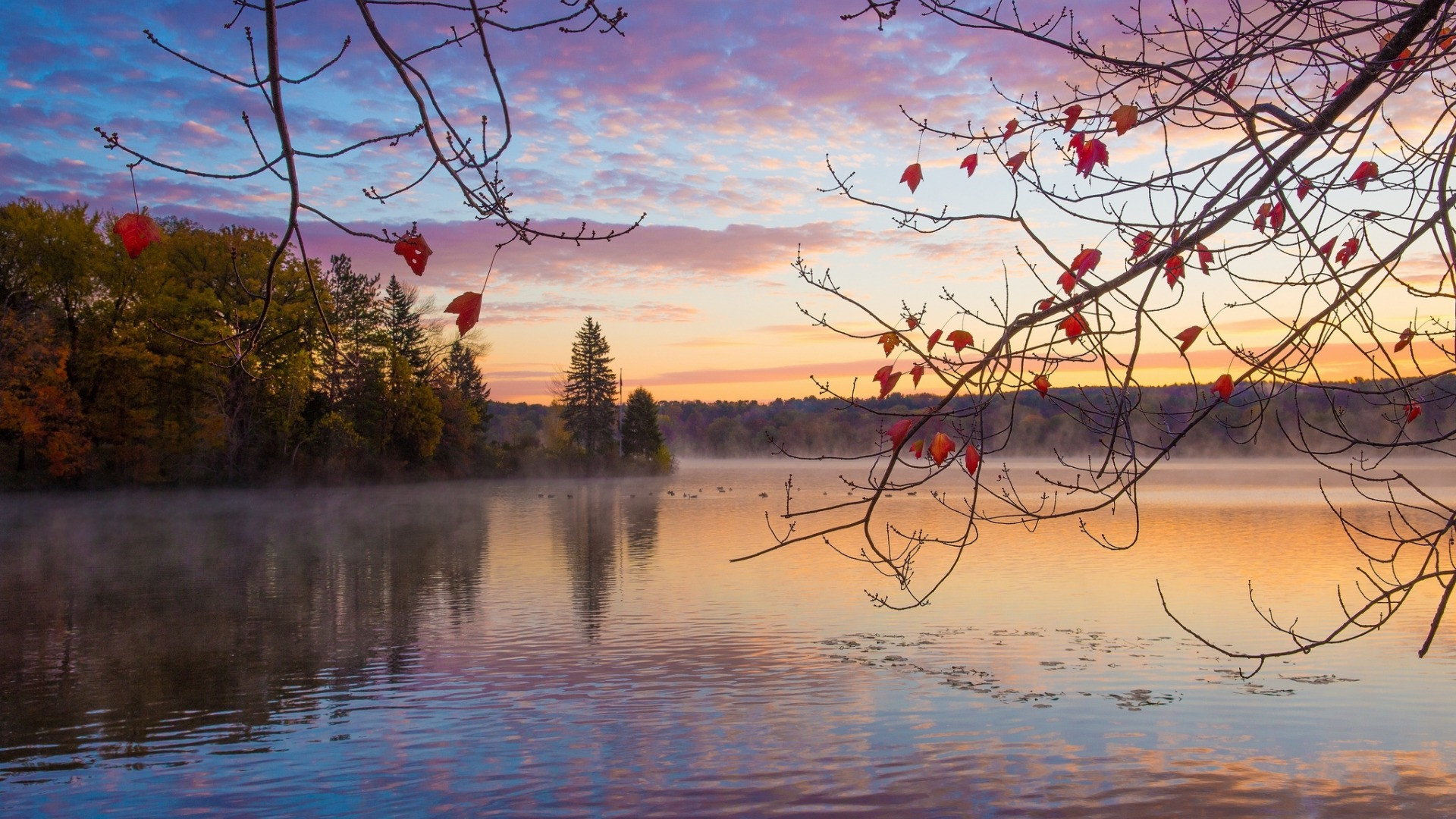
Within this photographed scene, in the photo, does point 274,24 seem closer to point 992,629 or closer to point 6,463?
point 992,629

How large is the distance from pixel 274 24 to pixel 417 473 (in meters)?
56.6

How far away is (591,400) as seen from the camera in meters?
77.9

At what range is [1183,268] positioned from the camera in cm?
445

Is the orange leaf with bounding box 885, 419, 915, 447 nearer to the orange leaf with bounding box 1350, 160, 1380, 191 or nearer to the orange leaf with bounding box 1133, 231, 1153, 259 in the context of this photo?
the orange leaf with bounding box 1133, 231, 1153, 259

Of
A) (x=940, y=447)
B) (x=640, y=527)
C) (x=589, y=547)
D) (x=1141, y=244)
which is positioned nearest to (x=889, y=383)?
(x=940, y=447)

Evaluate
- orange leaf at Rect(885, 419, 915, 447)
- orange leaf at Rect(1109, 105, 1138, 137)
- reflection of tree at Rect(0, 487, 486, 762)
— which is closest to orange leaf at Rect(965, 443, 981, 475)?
orange leaf at Rect(885, 419, 915, 447)

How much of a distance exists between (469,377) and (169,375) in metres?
29.1

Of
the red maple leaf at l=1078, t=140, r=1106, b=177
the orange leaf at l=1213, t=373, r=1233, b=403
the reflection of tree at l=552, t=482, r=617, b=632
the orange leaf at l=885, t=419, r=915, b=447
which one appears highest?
the red maple leaf at l=1078, t=140, r=1106, b=177

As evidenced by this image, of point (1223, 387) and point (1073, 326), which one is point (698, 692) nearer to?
point (1223, 387)

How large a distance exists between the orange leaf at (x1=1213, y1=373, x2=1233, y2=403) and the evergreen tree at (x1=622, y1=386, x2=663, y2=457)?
75344 millimetres

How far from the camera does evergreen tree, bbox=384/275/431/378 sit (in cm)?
6266

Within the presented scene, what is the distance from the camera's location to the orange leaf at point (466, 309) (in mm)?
3209

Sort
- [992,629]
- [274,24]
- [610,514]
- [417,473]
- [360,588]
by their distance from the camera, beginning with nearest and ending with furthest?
[274,24] → [992,629] → [360,588] → [610,514] → [417,473]

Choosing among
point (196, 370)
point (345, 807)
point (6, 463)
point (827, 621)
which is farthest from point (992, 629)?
point (6, 463)
